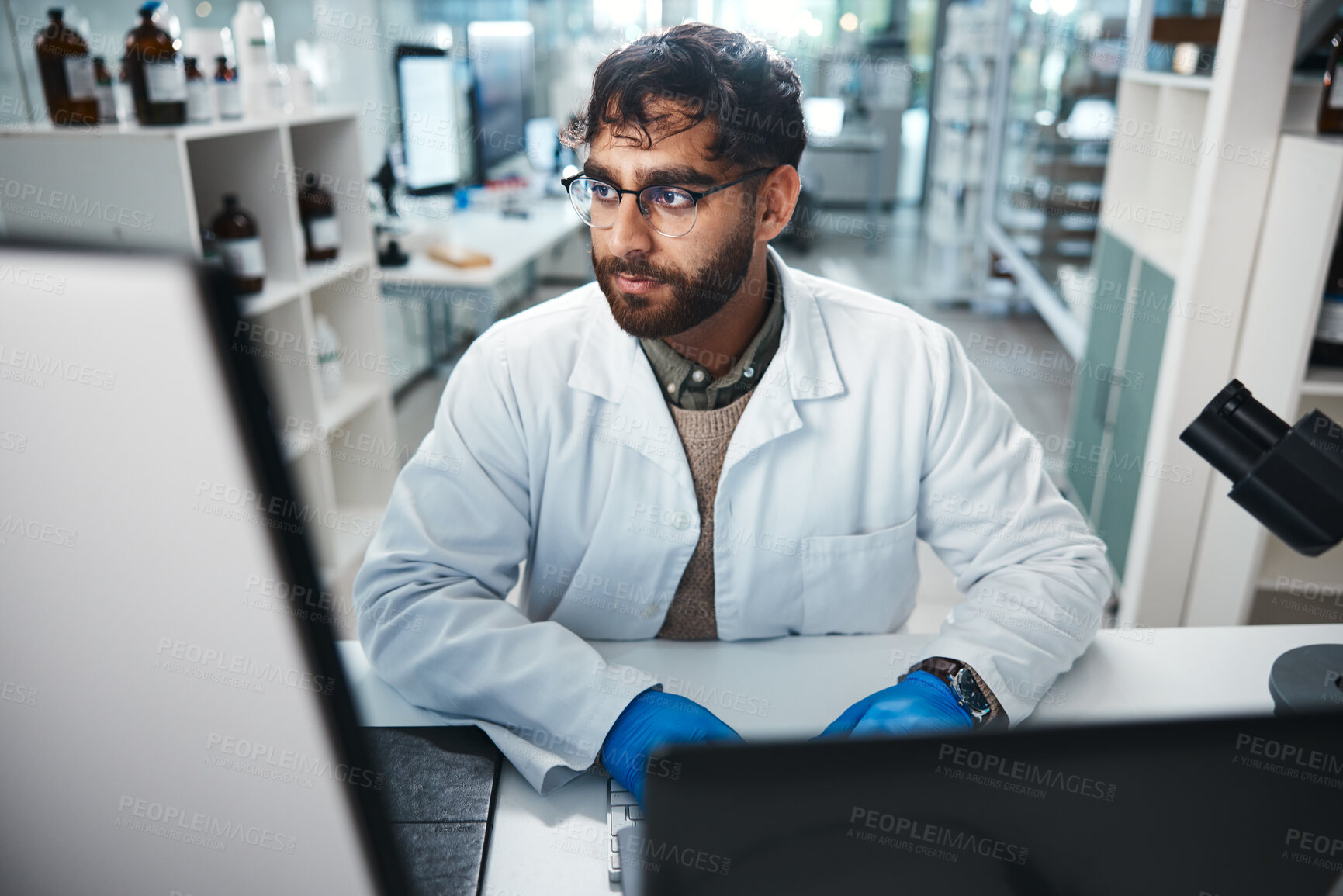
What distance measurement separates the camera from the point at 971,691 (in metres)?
1.01

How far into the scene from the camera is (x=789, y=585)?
1293mm

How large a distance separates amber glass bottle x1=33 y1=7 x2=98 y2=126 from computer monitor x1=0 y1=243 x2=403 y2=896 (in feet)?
6.50

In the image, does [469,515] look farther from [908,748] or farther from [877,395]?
[908,748]

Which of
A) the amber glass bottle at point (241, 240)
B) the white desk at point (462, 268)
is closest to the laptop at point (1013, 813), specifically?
the white desk at point (462, 268)

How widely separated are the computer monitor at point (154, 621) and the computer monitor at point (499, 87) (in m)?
3.57

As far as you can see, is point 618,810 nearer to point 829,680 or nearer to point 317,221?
point 829,680

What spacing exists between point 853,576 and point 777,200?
1.82 ft

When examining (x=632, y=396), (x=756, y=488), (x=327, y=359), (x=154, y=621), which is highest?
(x=154, y=621)

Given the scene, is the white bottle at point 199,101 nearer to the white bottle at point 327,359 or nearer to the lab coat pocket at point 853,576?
the white bottle at point 327,359

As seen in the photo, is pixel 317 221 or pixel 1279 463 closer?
pixel 1279 463

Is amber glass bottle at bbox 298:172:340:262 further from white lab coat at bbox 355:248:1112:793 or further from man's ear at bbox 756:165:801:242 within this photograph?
man's ear at bbox 756:165:801:242

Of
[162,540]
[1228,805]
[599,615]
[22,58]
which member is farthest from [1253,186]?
[22,58]

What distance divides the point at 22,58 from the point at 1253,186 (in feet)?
9.16

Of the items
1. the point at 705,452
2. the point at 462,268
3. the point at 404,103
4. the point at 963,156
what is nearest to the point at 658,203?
the point at 705,452
